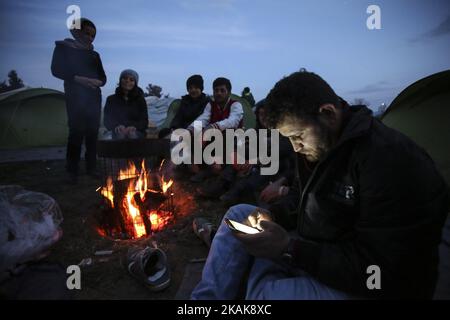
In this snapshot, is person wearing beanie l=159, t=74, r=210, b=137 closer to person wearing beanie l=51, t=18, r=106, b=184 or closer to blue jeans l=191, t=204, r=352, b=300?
person wearing beanie l=51, t=18, r=106, b=184

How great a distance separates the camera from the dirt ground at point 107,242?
8.02 feet

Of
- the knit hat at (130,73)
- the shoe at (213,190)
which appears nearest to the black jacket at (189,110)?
the knit hat at (130,73)

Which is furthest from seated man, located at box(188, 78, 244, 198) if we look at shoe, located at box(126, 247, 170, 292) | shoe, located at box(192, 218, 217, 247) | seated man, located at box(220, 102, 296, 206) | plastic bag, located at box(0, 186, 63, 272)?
plastic bag, located at box(0, 186, 63, 272)

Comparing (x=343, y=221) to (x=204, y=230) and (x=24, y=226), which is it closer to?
(x=204, y=230)

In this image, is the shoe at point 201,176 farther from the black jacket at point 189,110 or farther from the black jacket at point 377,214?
the black jacket at point 377,214

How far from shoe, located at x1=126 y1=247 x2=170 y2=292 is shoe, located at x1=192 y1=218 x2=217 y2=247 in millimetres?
601

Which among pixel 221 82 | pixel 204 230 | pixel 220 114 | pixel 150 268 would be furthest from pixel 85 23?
pixel 150 268

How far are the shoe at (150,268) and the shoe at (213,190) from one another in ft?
6.47

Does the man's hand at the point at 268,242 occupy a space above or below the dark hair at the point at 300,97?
below

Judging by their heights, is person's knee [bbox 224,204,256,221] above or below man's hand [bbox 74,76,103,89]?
below

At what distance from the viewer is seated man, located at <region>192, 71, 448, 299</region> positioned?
50.7 inches

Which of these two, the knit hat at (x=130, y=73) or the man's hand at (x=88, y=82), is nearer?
the man's hand at (x=88, y=82)

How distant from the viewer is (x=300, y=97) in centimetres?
159

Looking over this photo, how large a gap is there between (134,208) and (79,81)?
2.97m
